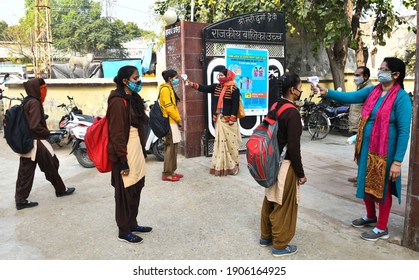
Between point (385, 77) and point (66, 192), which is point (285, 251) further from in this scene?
point (66, 192)

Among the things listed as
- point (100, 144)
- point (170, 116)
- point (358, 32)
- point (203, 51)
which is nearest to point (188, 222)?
point (100, 144)

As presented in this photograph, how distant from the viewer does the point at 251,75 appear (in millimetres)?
7004

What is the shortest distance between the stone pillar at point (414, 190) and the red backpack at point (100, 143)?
2612 millimetres

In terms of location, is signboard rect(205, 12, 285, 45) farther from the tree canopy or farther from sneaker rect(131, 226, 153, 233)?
the tree canopy

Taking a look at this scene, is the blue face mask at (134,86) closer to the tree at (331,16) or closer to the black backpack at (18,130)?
the black backpack at (18,130)

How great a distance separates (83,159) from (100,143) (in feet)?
11.2

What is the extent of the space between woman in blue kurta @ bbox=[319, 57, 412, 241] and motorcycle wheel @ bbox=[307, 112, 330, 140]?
551 cm

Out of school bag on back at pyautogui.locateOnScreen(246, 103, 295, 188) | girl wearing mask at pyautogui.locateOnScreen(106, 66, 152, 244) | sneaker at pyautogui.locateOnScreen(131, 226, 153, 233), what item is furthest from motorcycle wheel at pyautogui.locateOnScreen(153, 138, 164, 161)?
school bag on back at pyautogui.locateOnScreen(246, 103, 295, 188)

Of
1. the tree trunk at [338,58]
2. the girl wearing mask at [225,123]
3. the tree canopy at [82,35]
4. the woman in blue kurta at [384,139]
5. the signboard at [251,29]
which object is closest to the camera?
the woman in blue kurta at [384,139]

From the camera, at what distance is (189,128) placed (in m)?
6.72

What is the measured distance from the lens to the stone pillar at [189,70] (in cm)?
643

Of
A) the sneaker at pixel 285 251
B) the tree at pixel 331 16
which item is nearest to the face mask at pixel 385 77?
the sneaker at pixel 285 251

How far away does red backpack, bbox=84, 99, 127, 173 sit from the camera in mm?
3268
